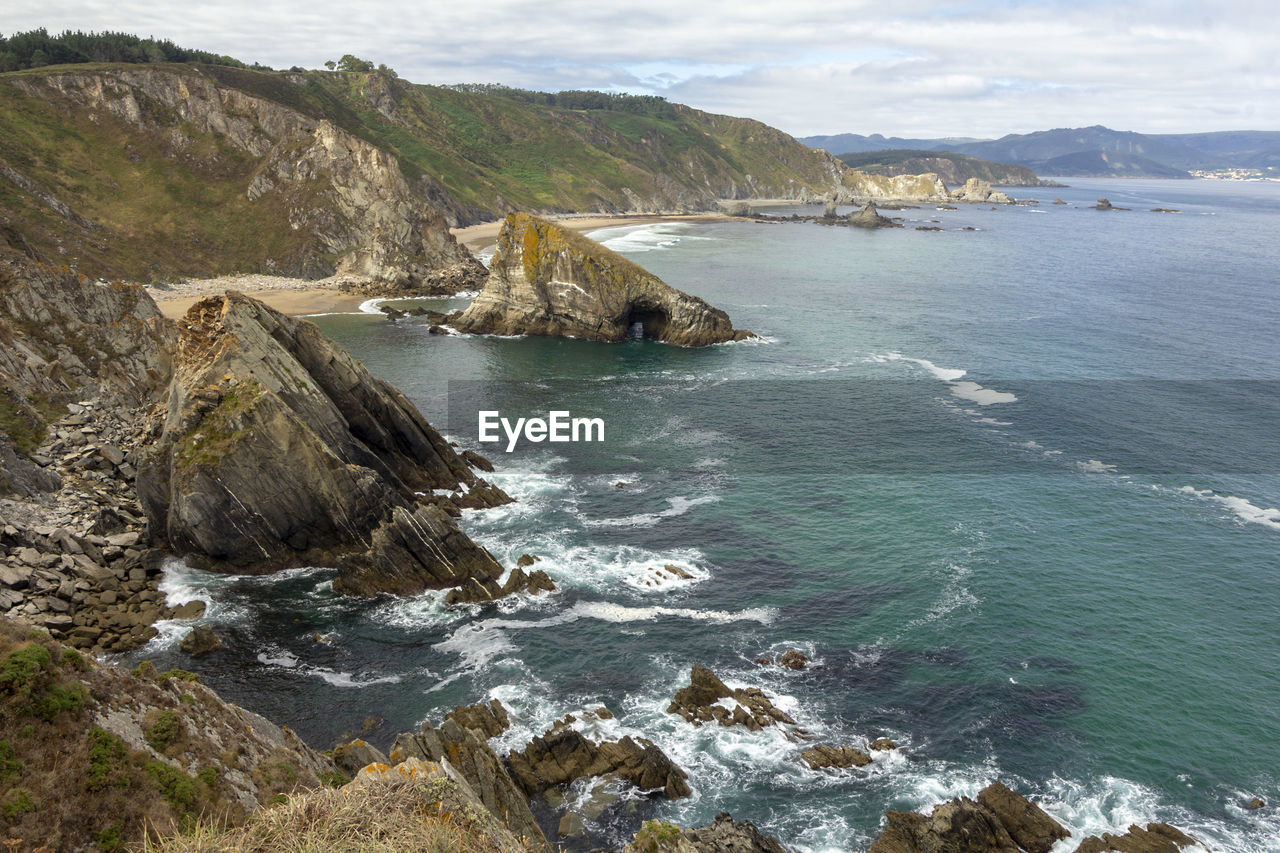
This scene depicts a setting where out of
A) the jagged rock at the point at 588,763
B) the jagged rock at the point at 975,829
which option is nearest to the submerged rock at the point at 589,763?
the jagged rock at the point at 588,763

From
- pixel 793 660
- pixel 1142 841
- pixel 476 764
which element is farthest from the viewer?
pixel 793 660

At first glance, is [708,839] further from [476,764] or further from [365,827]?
[365,827]

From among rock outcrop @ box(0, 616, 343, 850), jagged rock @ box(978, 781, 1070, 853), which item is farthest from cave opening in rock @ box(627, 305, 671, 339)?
rock outcrop @ box(0, 616, 343, 850)

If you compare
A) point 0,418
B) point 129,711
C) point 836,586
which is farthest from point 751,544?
point 0,418

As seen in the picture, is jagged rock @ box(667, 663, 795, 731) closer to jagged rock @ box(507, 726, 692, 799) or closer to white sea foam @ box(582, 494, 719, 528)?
jagged rock @ box(507, 726, 692, 799)

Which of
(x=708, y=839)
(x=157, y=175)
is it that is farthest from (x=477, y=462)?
(x=157, y=175)

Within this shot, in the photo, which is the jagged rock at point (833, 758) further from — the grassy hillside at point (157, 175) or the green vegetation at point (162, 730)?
the grassy hillside at point (157, 175)
